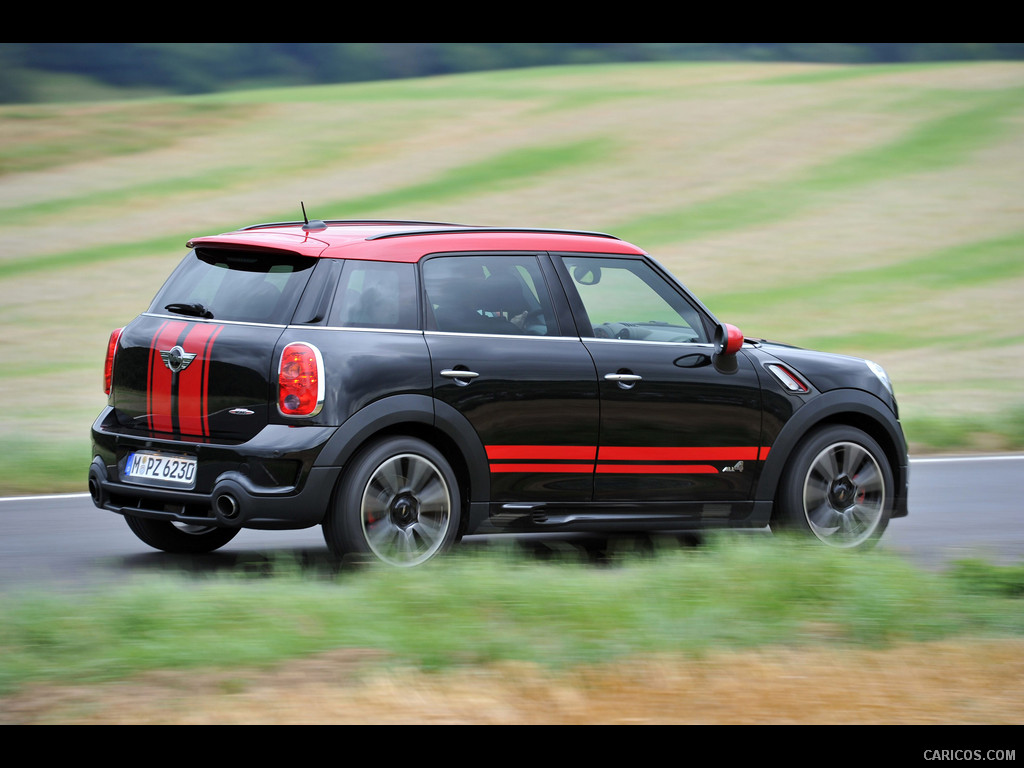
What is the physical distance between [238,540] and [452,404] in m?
2.06

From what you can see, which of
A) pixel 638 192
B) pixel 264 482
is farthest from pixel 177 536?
pixel 638 192

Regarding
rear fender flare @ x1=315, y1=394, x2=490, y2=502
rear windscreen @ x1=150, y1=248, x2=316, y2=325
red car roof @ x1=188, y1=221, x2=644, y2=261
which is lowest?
rear fender flare @ x1=315, y1=394, x2=490, y2=502

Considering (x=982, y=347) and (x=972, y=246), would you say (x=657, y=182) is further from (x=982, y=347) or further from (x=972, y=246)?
(x=982, y=347)

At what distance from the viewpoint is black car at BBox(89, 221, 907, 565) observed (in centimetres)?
680

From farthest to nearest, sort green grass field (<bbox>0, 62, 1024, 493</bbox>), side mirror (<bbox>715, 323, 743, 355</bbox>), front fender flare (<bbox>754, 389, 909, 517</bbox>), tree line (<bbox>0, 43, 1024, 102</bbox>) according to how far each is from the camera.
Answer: tree line (<bbox>0, 43, 1024, 102</bbox>) → green grass field (<bbox>0, 62, 1024, 493</bbox>) → front fender flare (<bbox>754, 389, 909, 517</bbox>) → side mirror (<bbox>715, 323, 743, 355</bbox>)

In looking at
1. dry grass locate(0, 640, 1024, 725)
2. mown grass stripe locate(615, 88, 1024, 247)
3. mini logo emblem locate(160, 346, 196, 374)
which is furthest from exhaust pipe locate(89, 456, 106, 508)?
mown grass stripe locate(615, 88, 1024, 247)

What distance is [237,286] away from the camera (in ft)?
23.5

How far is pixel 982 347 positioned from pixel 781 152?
14124mm

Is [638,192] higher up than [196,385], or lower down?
higher up

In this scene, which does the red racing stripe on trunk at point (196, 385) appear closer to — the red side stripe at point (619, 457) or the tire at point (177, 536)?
the tire at point (177, 536)

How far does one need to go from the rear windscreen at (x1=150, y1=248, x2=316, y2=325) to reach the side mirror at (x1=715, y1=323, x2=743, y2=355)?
211 cm

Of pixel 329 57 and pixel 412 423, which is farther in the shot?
pixel 329 57

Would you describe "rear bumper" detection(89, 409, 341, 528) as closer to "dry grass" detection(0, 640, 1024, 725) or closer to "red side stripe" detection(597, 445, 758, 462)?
"red side stripe" detection(597, 445, 758, 462)

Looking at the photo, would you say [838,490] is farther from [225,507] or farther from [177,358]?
[177,358]
